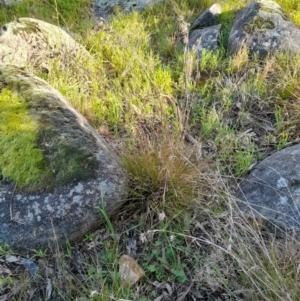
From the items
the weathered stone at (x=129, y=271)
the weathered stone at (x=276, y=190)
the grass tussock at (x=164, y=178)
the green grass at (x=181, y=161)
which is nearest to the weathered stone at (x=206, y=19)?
the green grass at (x=181, y=161)

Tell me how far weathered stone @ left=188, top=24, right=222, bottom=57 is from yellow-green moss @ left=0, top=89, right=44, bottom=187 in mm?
2189

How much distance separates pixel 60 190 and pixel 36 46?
6.31 feet

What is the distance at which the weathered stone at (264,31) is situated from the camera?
384 centimetres

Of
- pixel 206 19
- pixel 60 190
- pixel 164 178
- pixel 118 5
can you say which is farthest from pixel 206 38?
pixel 60 190

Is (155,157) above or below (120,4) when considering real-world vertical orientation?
below

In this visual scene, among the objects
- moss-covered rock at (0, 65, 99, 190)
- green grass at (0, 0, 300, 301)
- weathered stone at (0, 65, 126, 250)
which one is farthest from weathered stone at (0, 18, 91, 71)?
weathered stone at (0, 65, 126, 250)

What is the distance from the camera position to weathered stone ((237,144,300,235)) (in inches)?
88.7

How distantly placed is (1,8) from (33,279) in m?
4.10

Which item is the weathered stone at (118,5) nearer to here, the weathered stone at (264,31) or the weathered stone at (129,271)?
the weathered stone at (264,31)

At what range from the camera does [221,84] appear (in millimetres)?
3512

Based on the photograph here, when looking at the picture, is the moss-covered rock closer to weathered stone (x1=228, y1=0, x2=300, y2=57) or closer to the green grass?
the green grass

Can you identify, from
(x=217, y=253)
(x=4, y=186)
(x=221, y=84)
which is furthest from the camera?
(x=221, y=84)

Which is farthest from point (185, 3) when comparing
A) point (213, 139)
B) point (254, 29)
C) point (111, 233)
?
point (111, 233)

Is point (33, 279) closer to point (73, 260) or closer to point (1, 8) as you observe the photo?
point (73, 260)
